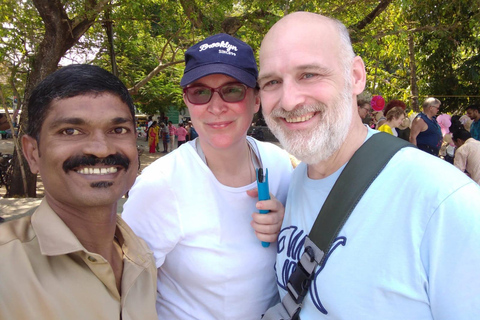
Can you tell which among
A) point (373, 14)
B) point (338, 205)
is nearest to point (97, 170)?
point (338, 205)

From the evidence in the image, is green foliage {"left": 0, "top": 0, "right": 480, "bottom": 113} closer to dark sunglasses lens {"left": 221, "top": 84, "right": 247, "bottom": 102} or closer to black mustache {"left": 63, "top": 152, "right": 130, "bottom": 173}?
dark sunglasses lens {"left": 221, "top": 84, "right": 247, "bottom": 102}

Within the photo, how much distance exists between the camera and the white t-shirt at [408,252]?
1.04 m

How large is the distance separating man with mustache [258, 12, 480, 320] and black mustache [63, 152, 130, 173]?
0.72m

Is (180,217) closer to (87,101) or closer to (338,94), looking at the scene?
(87,101)

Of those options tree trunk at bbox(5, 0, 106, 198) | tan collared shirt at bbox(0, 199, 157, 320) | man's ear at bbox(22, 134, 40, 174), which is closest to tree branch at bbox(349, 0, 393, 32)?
tree trunk at bbox(5, 0, 106, 198)

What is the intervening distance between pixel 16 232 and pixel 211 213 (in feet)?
2.69

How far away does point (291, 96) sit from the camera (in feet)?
4.84

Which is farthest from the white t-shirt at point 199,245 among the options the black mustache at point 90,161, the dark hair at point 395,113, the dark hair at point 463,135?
the dark hair at point 463,135

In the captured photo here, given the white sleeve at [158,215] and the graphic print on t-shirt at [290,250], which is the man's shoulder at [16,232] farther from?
the graphic print on t-shirt at [290,250]

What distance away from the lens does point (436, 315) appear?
43.5 inches

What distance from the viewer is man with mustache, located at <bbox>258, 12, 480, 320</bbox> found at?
1064 mm

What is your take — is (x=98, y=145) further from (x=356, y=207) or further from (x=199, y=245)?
(x=356, y=207)

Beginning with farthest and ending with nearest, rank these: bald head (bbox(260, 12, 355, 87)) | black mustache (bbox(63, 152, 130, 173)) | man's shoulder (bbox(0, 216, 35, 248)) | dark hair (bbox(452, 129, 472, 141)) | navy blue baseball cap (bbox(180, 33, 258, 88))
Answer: dark hair (bbox(452, 129, 472, 141))
navy blue baseball cap (bbox(180, 33, 258, 88))
bald head (bbox(260, 12, 355, 87))
black mustache (bbox(63, 152, 130, 173))
man's shoulder (bbox(0, 216, 35, 248))

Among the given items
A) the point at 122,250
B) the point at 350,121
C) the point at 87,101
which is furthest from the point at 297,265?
the point at 87,101
